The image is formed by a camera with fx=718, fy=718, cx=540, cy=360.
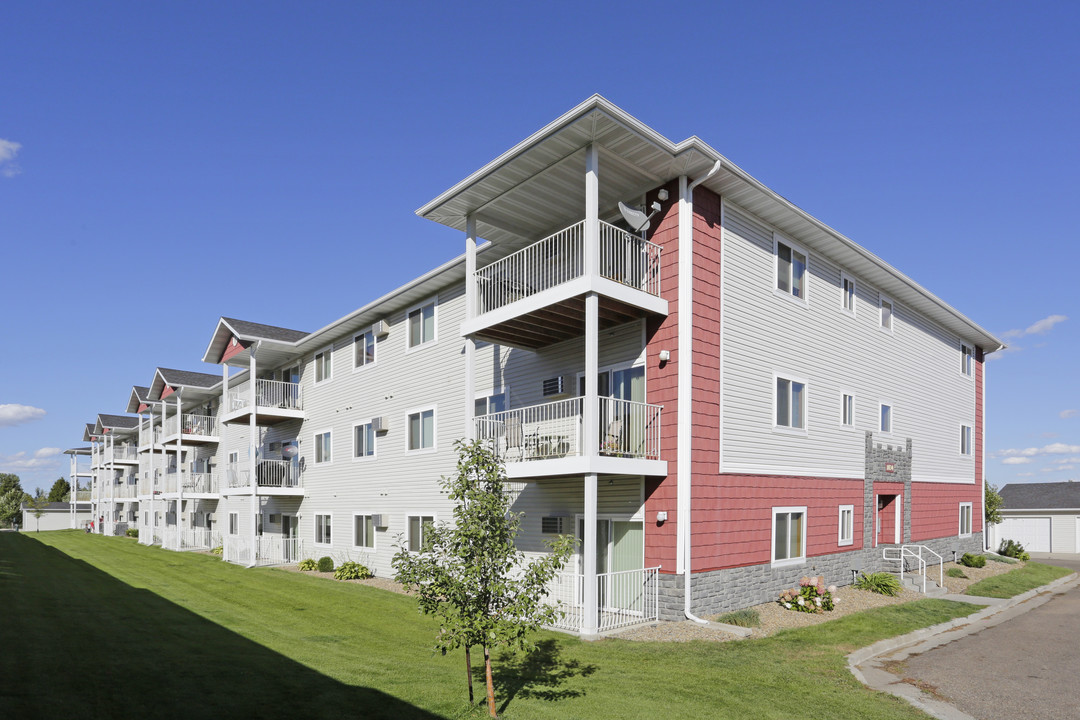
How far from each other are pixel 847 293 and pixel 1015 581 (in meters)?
10.3

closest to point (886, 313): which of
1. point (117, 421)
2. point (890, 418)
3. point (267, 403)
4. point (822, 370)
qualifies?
point (890, 418)

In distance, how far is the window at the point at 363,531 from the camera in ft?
78.2

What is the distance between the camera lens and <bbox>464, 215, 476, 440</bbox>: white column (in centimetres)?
1587

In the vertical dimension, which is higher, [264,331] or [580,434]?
[264,331]

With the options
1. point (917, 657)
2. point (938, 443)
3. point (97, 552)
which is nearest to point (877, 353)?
point (938, 443)

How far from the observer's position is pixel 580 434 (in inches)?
543

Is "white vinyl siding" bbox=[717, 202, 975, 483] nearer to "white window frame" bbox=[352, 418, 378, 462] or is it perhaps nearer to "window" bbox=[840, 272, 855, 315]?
"window" bbox=[840, 272, 855, 315]

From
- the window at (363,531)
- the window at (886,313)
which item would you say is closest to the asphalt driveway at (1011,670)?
the window at (886,313)

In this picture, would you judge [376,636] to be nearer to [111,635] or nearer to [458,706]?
[111,635]

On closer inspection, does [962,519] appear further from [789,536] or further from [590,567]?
[590,567]

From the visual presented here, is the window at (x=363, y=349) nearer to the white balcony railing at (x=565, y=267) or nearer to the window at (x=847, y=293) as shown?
the white balcony railing at (x=565, y=267)

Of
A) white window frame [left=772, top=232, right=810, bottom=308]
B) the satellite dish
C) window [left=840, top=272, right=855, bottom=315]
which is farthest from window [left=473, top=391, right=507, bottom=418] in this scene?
window [left=840, top=272, right=855, bottom=315]

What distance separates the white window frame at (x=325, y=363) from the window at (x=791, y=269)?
680 inches

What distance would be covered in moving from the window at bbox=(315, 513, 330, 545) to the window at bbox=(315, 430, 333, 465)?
6.92 ft
